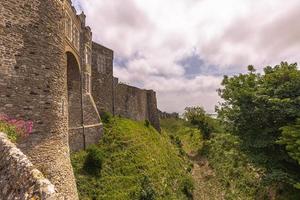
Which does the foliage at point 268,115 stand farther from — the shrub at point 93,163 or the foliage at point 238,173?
the shrub at point 93,163

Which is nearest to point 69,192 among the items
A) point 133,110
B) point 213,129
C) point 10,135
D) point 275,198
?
point 10,135

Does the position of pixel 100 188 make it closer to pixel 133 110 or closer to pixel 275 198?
pixel 275 198

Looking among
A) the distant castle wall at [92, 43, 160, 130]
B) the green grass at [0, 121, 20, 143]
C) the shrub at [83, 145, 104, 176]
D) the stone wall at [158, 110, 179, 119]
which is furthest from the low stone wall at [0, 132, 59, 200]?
the stone wall at [158, 110, 179, 119]

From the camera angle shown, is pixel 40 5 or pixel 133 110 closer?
pixel 40 5

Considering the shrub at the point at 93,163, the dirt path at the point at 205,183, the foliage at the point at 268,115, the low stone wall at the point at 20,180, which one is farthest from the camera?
the dirt path at the point at 205,183

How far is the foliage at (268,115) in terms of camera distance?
16.0 metres

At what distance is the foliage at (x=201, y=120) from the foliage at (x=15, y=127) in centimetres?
4515

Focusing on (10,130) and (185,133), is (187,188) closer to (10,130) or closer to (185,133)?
(10,130)

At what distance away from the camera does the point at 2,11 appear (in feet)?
37.8

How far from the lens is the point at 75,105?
2566 centimetres

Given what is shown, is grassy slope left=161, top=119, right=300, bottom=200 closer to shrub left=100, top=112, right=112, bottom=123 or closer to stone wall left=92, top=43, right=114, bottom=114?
shrub left=100, top=112, right=112, bottom=123

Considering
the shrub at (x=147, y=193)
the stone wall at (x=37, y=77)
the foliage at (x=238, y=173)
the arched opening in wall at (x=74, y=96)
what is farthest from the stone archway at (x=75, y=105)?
the foliage at (x=238, y=173)

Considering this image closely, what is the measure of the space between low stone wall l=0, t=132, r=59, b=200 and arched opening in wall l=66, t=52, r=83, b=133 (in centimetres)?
1870

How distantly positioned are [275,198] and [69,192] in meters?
12.9
